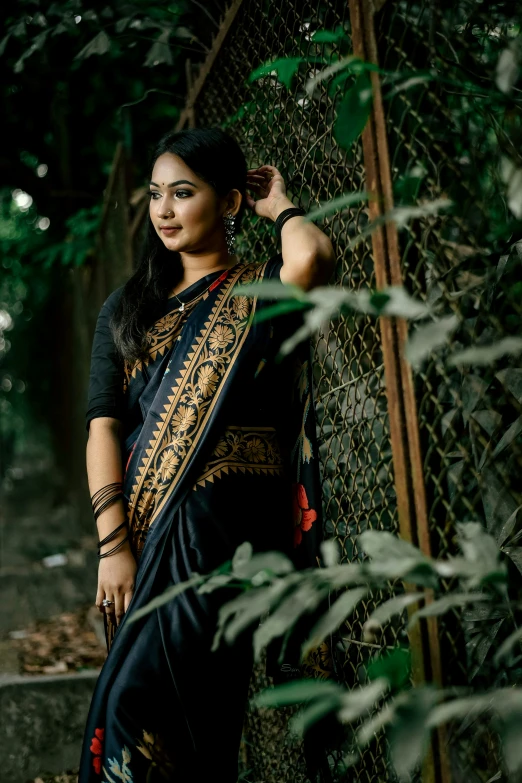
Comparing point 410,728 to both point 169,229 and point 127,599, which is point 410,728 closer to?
point 127,599

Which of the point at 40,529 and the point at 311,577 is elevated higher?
the point at 40,529

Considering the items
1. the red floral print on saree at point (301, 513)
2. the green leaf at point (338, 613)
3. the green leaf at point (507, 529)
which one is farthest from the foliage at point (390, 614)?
the red floral print on saree at point (301, 513)

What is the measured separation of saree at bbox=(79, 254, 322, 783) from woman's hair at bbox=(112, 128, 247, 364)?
0.04 metres

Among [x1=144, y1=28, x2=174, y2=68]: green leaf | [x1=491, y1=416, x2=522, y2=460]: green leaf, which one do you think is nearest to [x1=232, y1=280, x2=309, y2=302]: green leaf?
[x1=491, y1=416, x2=522, y2=460]: green leaf

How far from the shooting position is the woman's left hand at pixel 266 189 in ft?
6.41

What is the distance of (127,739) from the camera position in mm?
1658

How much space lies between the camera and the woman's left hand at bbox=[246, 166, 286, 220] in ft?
6.41

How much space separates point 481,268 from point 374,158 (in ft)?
0.95

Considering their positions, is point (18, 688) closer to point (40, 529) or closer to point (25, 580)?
point (25, 580)

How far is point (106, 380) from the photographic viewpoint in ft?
6.57

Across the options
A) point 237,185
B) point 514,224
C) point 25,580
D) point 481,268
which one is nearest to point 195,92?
point 237,185

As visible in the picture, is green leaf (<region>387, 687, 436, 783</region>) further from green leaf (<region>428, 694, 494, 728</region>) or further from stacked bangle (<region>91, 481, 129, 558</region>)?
stacked bangle (<region>91, 481, 129, 558</region>)

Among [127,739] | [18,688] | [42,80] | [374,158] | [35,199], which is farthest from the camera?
[35,199]

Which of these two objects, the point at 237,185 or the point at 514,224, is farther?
the point at 237,185
